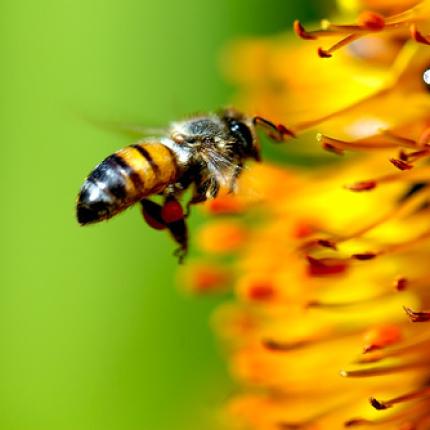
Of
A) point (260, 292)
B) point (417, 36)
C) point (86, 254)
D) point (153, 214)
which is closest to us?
point (417, 36)

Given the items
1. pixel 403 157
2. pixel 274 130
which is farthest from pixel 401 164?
pixel 274 130

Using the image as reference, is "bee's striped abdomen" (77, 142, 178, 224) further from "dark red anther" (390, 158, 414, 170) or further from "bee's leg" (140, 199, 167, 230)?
"dark red anther" (390, 158, 414, 170)

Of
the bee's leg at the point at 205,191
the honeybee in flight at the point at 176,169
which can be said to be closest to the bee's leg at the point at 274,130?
the honeybee in flight at the point at 176,169

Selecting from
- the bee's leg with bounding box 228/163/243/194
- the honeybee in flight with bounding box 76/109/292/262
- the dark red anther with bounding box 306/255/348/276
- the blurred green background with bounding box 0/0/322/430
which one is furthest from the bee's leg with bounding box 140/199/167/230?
the blurred green background with bounding box 0/0/322/430

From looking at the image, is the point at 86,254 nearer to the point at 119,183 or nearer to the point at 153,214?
the point at 153,214

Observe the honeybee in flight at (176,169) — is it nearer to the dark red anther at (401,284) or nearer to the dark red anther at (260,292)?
the dark red anther at (260,292)

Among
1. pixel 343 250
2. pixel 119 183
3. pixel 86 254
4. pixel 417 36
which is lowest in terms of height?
pixel 86 254
